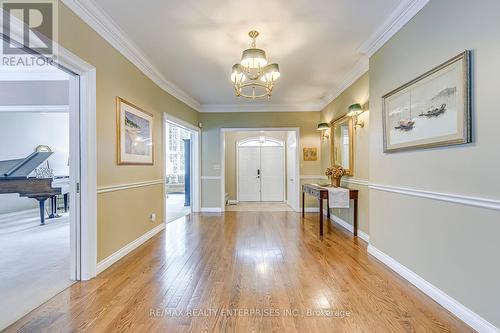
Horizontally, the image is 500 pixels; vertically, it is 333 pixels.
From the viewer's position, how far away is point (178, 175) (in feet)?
34.4

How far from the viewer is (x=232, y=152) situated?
27.6 ft

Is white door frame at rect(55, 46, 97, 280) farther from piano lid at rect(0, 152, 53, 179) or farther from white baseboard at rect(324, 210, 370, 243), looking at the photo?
white baseboard at rect(324, 210, 370, 243)

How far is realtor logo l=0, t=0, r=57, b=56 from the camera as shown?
1767mm

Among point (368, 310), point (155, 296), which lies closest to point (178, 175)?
point (155, 296)

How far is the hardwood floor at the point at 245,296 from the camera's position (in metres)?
1.76

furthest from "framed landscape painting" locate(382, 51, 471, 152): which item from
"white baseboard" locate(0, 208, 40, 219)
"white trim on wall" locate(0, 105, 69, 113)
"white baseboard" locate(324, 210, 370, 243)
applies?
"white baseboard" locate(0, 208, 40, 219)

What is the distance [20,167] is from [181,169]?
6.07 metres

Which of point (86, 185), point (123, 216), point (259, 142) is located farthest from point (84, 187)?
point (259, 142)

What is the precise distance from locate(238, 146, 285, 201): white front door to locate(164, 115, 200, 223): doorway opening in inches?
79.6

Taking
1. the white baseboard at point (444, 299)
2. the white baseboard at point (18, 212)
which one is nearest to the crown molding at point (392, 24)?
the white baseboard at point (444, 299)

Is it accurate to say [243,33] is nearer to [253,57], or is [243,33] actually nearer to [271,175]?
[253,57]

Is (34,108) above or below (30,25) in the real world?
below

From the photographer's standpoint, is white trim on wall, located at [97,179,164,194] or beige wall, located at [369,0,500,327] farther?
white trim on wall, located at [97,179,164,194]

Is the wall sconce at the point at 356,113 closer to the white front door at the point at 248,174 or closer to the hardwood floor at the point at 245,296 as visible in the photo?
the hardwood floor at the point at 245,296
